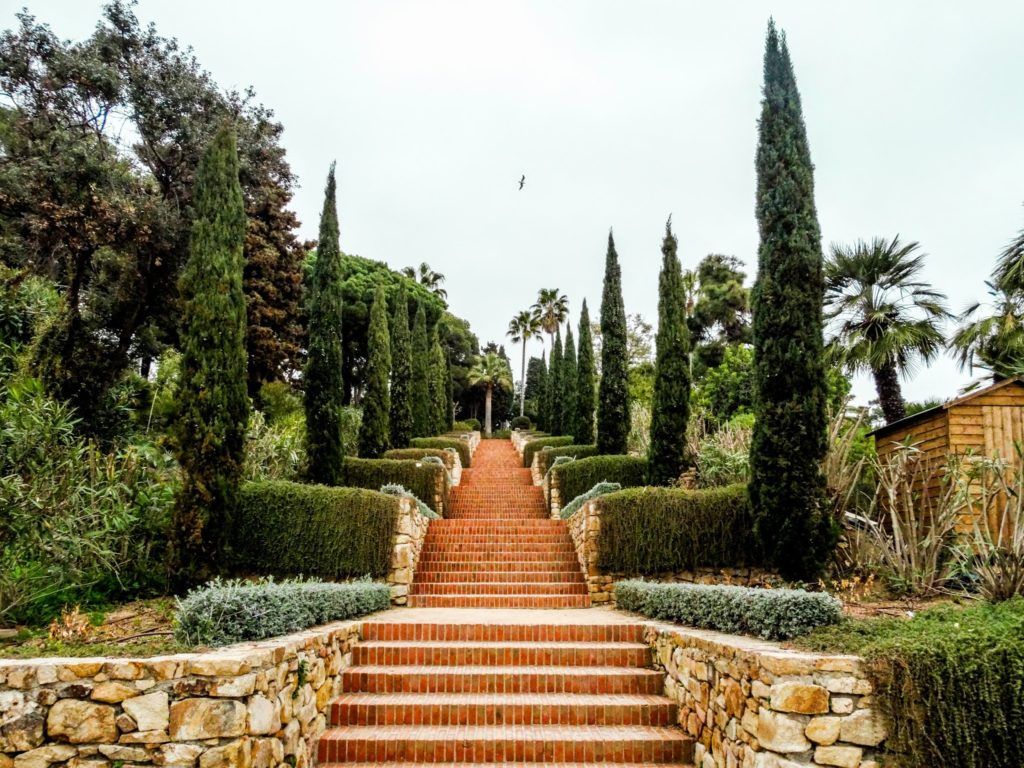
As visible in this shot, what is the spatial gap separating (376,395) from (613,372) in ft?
21.9

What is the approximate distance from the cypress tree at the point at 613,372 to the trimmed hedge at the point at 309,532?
8749 mm

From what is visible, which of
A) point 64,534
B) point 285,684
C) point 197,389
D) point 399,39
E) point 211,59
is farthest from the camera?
point 211,59

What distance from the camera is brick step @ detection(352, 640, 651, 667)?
21.4 ft

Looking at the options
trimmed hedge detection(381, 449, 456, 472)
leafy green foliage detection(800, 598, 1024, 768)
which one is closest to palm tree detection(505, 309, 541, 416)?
trimmed hedge detection(381, 449, 456, 472)

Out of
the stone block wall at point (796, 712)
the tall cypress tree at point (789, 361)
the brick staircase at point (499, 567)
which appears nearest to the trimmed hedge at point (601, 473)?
the brick staircase at point (499, 567)

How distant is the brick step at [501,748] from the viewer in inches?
199

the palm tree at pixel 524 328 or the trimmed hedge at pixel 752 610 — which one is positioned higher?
the palm tree at pixel 524 328

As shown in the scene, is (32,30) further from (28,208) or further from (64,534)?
(64,534)

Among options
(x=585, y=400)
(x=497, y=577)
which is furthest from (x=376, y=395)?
(x=497, y=577)

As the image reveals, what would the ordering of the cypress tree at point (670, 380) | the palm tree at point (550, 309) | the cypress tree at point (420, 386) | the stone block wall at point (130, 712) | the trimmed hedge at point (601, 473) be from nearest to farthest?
the stone block wall at point (130, 712)
the cypress tree at point (670, 380)
the trimmed hedge at point (601, 473)
the cypress tree at point (420, 386)
the palm tree at point (550, 309)

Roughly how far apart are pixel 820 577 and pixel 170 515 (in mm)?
8576

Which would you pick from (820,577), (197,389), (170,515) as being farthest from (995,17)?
(170,515)

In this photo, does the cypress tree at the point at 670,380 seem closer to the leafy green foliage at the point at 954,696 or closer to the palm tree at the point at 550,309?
the leafy green foliage at the point at 954,696

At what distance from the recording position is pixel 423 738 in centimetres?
509
